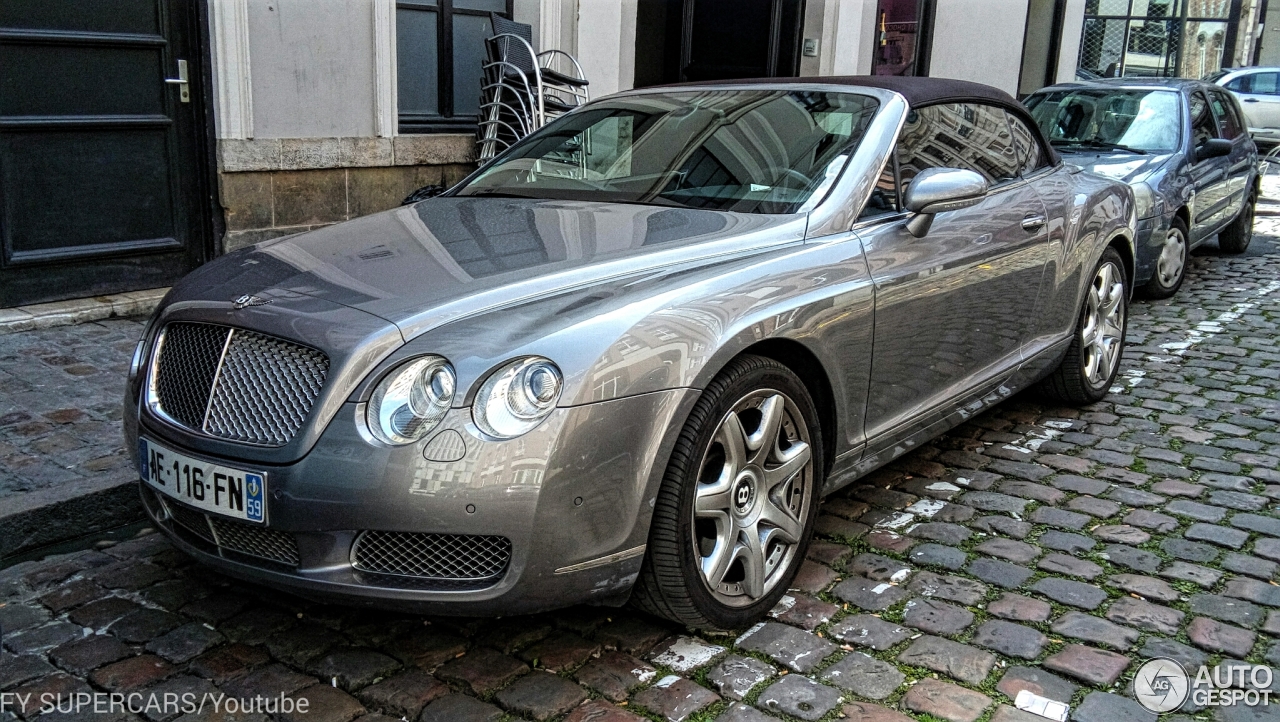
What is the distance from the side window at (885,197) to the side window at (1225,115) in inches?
270

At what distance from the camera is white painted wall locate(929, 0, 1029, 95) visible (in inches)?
567

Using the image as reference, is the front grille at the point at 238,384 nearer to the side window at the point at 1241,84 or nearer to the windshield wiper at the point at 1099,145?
the windshield wiper at the point at 1099,145

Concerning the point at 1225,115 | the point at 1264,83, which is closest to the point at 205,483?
the point at 1225,115

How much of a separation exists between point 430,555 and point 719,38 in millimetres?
11182

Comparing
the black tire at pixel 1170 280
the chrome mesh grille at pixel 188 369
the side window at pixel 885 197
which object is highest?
the side window at pixel 885 197

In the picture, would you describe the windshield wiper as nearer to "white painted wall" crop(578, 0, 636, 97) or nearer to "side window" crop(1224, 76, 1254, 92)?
"white painted wall" crop(578, 0, 636, 97)

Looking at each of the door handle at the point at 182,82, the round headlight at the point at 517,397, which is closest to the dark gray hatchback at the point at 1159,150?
the door handle at the point at 182,82

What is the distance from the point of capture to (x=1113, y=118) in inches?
347

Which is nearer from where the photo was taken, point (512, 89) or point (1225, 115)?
point (512, 89)

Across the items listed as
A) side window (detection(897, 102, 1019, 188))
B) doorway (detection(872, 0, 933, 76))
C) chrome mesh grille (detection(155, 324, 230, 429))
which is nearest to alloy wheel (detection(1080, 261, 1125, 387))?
side window (detection(897, 102, 1019, 188))

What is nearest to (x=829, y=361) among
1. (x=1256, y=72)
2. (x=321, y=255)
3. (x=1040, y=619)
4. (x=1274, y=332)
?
(x=1040, y=619)

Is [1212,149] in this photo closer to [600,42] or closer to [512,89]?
[600,42]

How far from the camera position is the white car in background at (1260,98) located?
24312 millimetres

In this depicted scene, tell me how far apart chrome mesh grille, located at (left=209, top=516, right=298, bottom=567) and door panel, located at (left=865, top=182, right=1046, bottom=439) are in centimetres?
185
